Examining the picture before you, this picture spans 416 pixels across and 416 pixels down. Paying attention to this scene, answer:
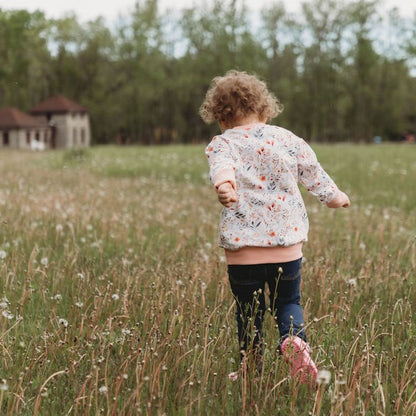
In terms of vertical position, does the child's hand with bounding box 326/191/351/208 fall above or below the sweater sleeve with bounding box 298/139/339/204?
below

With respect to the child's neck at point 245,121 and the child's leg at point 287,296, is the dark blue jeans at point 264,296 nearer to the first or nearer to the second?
the child's leg at point 287,296

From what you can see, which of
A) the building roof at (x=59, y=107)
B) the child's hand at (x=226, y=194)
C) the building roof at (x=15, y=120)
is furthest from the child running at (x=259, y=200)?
the building roof at (x=59, y=107)

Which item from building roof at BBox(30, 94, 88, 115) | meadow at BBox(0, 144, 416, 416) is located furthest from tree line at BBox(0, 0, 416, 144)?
meadow at BBox(0, 144, 416, 416)

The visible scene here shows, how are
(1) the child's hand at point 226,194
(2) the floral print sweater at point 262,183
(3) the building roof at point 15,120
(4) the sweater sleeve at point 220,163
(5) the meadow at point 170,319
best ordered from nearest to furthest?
(5) the meadow at point 170,319
(1) the child's hand at point 226,194
(4) the sweater sleeve at point 220,163
(2) the floral print sweater at point 262,183
(3) the building roof at point 15,120

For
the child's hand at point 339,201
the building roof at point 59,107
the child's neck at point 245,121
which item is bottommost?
the child's hand at point 339,201

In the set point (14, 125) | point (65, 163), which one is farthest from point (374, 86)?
point (65, 163)

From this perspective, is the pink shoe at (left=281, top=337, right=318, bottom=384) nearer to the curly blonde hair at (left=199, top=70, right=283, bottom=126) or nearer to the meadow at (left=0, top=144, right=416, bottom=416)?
the meadow at (left=0, top=144, right=416, bottom=416)

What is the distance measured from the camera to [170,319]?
411cm

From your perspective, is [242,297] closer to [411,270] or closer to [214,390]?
[214,390]

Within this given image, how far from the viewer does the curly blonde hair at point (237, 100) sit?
12.3ft

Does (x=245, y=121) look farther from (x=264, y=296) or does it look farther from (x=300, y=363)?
(x=300, y=363)

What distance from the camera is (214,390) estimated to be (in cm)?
309

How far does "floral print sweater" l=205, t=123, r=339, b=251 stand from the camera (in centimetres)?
352

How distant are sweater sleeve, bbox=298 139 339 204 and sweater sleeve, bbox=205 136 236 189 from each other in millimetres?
498
